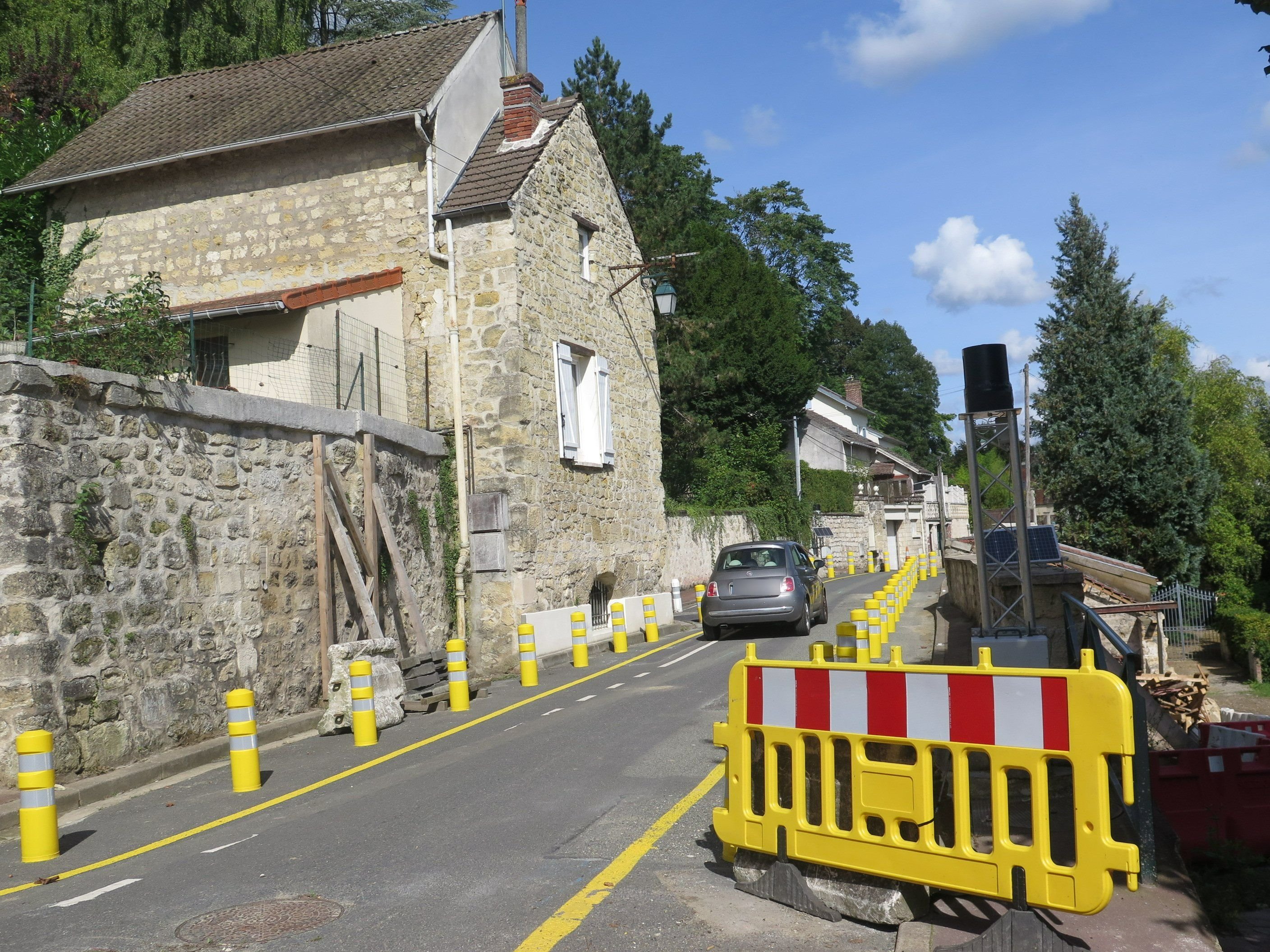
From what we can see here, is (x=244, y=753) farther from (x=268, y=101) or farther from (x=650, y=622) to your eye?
(x=268, y=101)

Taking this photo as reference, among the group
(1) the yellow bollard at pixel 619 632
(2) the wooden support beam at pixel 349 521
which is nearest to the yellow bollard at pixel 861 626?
(1) the yellow bollard at pixel 619 632

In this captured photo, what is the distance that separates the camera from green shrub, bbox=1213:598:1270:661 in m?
21.7

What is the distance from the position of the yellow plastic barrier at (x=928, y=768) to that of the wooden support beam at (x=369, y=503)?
855 cm

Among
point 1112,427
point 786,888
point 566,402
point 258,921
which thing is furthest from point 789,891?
point 1112,427

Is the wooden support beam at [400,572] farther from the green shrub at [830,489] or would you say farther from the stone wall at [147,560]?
the green shrub at [830,489]

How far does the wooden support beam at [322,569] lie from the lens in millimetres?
11945

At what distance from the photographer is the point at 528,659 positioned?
13.7 m

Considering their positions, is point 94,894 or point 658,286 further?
point 658,286

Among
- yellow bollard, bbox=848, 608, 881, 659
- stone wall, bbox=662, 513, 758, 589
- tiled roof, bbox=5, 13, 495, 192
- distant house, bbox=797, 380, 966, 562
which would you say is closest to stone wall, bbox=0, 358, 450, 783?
yellow bollard, bbox=848, 608, 881, 659

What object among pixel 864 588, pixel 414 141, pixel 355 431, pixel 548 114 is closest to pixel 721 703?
pixel 355 431

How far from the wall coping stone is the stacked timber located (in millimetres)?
8860

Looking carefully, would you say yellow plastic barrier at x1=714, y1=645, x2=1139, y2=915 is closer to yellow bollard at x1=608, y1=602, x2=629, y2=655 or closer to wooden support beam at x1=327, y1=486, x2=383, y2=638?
wooden support beam at x1=327, y1=486, x2=383, y2=638

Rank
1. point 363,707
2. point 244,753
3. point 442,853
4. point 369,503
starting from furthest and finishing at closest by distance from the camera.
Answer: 1. point 369,503
2. point 363,707
3. point 244,753
4. point 442,853

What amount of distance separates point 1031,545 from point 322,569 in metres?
8.71
